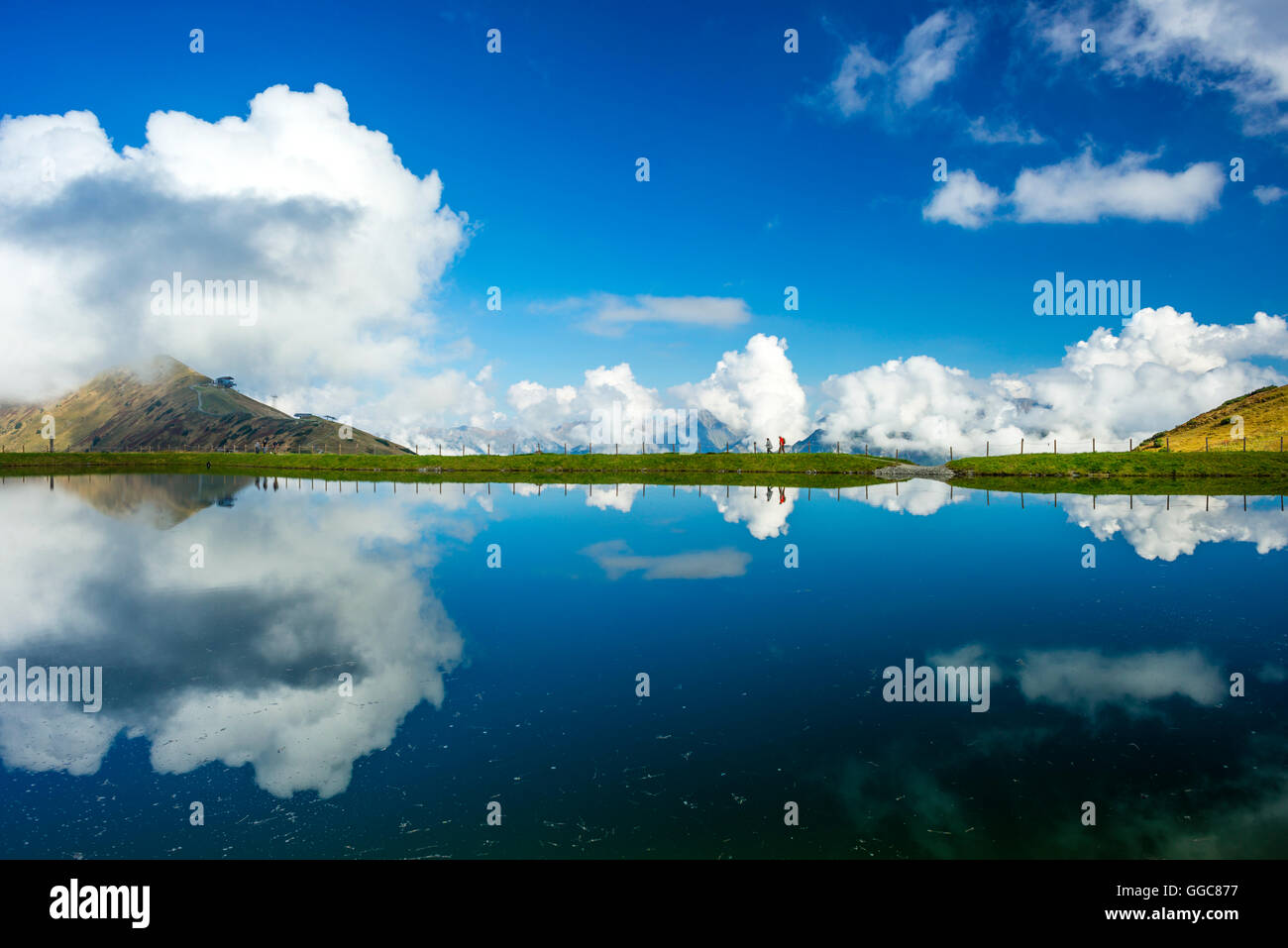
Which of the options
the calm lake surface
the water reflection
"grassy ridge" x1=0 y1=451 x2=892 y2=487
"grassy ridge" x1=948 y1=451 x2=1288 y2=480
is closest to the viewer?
the calm lake surface

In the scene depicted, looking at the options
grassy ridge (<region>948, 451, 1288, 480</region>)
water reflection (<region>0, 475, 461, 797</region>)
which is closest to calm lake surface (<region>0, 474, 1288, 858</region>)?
water reflection (<region>0, 475, 461, 797</region>)

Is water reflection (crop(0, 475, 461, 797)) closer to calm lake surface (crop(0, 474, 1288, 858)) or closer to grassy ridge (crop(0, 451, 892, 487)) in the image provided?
calm lake surface (crop(0, 474, 1288, 858))

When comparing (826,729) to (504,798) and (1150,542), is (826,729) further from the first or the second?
(1150,542)

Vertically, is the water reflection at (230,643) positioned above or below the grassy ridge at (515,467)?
below

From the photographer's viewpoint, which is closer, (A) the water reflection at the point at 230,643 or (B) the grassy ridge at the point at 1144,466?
(A) the water reflection at the point at 230,643

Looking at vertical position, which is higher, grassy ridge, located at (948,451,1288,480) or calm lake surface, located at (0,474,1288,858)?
grassy ridge, located at (948,451,1288,480)

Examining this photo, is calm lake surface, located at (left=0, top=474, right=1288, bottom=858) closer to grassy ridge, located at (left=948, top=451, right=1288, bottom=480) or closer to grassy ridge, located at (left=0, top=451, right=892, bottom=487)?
grassy ridge, located at (left=0, top=451, right=892, bottom=487)

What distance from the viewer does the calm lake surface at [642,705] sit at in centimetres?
949

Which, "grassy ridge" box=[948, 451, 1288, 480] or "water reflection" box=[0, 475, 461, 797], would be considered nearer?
"water reflection" box=[0, 475, 461, 797]

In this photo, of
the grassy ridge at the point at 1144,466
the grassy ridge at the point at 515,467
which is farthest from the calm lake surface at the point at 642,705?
the grassy ridge at the point at 1144,466

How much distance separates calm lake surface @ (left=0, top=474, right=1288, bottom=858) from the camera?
9.49m

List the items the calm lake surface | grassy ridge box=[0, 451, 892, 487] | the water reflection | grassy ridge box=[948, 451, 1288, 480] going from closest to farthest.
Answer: the calm lake surface → the water reflection → grassy ridge box=[948, 451, 1288, 480] → grassy ridge box=[0, 451, 892, 487]

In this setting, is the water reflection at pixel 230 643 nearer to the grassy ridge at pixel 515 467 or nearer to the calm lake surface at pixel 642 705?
the calm lake surface at pixel 642 705
